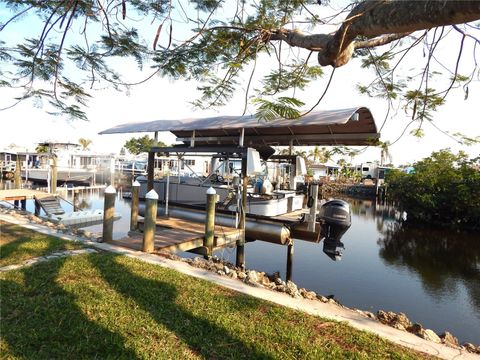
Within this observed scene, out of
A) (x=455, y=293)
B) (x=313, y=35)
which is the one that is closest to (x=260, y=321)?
(x=313, y=35)

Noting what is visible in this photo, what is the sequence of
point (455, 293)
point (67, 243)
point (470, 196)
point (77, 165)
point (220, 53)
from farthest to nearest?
point (77, 165) → point (470, 196) → point (455, 293) → point (67, 243) → point (220, 53)

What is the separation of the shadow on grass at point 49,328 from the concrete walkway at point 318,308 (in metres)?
2.00

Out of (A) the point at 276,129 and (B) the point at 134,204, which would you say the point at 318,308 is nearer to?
(B) the point at 134,204

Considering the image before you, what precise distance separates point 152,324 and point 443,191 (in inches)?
1069

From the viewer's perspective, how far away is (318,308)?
471 centimetres

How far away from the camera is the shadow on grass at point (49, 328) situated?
316cm

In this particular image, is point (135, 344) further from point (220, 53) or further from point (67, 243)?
point (67, 243)

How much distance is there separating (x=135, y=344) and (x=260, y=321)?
4.67ft

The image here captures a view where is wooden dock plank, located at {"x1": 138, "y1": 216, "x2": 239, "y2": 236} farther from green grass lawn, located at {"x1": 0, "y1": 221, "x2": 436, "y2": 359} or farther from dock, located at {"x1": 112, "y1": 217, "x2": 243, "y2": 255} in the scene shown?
green grass lawn, located at {"x1": 0, "y1": 221, "x2": 436, "y2": 359}

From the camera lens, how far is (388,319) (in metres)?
5.01

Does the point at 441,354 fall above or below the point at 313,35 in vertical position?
below

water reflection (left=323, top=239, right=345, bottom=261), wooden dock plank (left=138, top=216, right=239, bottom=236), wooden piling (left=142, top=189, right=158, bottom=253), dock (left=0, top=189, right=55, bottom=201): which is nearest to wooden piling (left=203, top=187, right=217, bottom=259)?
wooden dock plank (left=138, top=216, right=239, bottom=236)

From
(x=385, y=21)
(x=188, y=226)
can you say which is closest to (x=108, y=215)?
(x=188, y=226)

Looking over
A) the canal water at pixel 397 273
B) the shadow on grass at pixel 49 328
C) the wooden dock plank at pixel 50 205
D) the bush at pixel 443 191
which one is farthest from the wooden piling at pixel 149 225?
the bush at pixel 443 191
